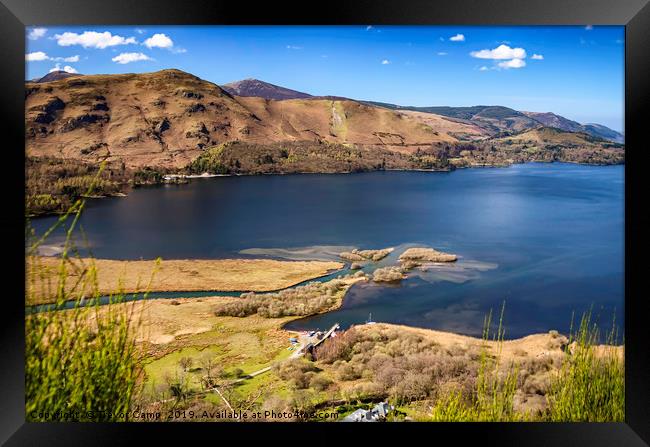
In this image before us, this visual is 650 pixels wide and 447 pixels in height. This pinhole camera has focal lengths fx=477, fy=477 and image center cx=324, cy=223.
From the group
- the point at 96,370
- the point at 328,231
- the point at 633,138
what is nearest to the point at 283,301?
the point at 328,231

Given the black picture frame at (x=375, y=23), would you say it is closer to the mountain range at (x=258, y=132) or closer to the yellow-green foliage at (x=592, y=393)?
the yellow-green foliage at (x=592, y=393)

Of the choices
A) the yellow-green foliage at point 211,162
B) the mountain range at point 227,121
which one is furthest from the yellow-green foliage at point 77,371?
the yellow-green foliage at point 211,162

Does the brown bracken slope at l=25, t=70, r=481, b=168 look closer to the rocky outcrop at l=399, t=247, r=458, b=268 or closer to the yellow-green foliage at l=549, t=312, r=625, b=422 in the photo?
the rocky outcrop at l=399, t=247, r=458, b=268

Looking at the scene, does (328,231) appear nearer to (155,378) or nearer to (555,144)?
(155,378)

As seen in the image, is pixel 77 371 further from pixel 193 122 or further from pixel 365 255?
pixel 193 122

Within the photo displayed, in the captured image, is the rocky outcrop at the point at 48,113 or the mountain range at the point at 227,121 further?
the mountain range at the point at 227,121

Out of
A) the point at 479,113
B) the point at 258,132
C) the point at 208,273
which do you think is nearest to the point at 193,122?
the point at 258,132

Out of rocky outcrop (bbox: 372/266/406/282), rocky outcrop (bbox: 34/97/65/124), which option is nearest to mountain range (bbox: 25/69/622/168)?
rocky outcrop (bbox: 34/97/65/124)
